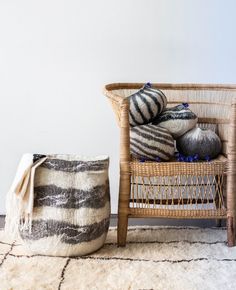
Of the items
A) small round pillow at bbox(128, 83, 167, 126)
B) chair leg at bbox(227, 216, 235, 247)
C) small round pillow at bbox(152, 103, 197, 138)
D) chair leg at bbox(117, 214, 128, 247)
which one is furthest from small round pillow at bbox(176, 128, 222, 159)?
chair leg at bbox(117, 214, 128, 247)

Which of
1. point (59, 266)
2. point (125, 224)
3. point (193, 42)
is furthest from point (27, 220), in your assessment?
point (193, 42)

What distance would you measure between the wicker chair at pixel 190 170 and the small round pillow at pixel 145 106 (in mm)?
64

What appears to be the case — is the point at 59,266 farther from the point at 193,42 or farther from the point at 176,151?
the point at 193,42

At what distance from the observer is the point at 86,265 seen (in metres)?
1.44

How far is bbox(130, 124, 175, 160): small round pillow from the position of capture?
1.59 metres


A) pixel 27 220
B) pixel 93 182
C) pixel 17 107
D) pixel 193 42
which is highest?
pixel 193 42

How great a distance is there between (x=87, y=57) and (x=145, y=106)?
0.50 meters

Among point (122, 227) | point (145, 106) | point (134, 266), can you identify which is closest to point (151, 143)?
point (145, 106)

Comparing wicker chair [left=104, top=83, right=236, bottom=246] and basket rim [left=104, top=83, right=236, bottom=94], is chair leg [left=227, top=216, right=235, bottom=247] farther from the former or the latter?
basket rim [left=104, top=83, right=236, bottom=94]

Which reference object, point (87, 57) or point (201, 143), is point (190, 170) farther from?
point (87, 57)

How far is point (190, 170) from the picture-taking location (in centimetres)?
157

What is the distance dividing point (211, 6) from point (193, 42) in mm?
187

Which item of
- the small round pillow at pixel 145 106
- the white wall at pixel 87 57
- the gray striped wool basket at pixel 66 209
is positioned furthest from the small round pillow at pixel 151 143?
the white wall at pixel 87 57

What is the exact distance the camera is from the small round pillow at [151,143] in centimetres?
159
